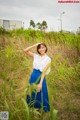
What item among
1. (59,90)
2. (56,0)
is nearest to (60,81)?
(59,90)

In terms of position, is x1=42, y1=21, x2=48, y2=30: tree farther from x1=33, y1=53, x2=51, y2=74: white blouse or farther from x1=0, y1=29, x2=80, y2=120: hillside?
x1=33, y1=53, x2=51, y2=74: white blouse

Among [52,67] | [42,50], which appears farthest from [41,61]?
[52,67]

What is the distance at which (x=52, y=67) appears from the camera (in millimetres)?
1499

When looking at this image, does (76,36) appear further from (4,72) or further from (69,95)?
(4,72)

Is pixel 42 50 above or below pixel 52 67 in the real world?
above

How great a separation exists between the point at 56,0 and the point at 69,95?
1.52 ft

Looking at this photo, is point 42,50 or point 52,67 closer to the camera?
point 42,50

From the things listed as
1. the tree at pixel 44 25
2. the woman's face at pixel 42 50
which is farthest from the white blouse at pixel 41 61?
the tree at pixel 44 25

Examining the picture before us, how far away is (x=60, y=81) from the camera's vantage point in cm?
152

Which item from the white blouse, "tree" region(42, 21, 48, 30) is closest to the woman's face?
the white blouse

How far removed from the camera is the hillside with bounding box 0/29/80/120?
4.27 feet

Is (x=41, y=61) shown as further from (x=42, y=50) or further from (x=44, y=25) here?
(x=44, y=25)

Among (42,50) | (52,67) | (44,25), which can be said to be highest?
(44,25)

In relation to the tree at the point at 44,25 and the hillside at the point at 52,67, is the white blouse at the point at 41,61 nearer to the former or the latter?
the hillside at the point at 52,67
